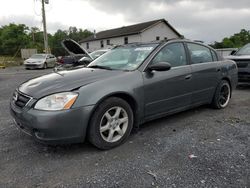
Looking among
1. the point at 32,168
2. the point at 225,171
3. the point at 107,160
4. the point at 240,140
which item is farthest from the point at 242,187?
the point at 32,168

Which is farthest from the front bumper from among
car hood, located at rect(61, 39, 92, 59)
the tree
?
the tree

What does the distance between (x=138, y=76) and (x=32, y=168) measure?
72.0 inches

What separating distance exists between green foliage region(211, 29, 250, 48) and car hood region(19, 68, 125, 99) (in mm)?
40155

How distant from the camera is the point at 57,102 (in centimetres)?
272

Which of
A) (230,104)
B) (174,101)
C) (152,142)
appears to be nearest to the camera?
(152,142)

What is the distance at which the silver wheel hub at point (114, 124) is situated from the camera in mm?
3063

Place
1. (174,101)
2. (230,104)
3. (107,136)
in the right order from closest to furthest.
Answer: (107,136) < (174,101) < (230,104)

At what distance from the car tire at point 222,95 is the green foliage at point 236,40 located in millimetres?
37613

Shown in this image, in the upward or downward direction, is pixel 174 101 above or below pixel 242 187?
above

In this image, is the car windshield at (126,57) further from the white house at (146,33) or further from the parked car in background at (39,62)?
the white house at (146,33)

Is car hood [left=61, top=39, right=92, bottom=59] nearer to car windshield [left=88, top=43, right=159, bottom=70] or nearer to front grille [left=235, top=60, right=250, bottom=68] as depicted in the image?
car windshield [left=88, top=43, right=159, bottom=70]

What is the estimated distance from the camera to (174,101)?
12.6ft

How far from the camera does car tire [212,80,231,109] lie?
4.75 metres

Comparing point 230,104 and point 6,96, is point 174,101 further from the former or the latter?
point 6,96
